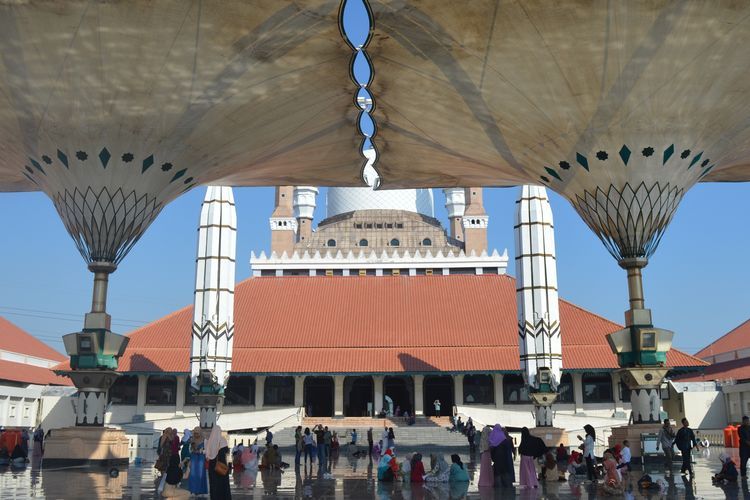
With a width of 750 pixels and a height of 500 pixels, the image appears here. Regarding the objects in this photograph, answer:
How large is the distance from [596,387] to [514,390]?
178 inches

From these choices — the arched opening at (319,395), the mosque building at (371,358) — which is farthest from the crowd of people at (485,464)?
the arched opening at (319,395)

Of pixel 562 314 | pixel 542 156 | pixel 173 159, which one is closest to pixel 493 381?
pixel 562 314

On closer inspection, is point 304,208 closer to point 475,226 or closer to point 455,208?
point 455,208

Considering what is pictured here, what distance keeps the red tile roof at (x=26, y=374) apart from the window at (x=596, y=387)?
1255 inches

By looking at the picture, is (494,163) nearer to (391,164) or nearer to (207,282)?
(391,164)

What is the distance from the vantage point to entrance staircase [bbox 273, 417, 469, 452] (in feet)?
107

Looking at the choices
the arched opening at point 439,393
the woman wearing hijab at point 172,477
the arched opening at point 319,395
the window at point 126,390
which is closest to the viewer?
the woman wearing hijab at point 172,477

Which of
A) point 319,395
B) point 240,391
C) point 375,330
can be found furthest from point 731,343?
point 240,391

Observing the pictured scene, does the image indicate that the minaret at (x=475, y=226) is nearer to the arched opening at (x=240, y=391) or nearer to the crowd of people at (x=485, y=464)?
the arched opening at (x=240, y=391)

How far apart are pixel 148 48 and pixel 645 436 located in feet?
48.1

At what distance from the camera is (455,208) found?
7744cm

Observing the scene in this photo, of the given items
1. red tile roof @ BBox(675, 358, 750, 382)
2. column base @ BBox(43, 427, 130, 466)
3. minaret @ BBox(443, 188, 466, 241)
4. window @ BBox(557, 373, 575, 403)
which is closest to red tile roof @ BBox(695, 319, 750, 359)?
red tile roof @ BBox(675, 358, 750, 382)

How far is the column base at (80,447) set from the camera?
18.9 metres

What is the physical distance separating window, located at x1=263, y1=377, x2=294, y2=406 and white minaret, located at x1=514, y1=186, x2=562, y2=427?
15.1m
